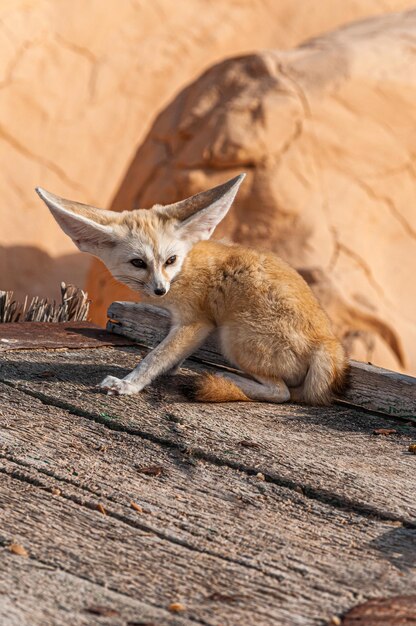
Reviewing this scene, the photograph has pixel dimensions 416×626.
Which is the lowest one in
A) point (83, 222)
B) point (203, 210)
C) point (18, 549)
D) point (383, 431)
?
point (18, 549)

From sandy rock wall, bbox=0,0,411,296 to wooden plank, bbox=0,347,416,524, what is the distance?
7.52 m

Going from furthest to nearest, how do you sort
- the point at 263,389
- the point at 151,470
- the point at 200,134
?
1. the point at 200,134
2. the point at 263,389
3. the point at 151,470

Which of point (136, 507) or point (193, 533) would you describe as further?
point (136, 507)

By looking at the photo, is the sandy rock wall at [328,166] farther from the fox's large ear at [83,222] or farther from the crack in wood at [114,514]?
the crack in wood at [114,514]

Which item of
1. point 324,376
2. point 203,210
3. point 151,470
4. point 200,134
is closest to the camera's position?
point 151,470

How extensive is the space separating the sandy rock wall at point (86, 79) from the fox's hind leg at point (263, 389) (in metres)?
7.52

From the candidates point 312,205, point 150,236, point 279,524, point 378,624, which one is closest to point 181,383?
point 150,236

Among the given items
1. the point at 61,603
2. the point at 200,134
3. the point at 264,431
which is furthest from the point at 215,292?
the point at 200,134

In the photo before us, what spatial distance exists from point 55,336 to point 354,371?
118 centimetres

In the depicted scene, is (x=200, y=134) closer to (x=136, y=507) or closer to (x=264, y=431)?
(x=264, y=431)

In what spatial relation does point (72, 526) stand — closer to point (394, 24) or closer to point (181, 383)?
point (181, 383)

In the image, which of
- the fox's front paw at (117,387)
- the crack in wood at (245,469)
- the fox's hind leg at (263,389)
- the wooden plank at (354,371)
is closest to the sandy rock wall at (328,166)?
the wooden plank at (354,371)

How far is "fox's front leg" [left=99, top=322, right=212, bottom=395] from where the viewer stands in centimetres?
323

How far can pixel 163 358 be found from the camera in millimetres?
3521
